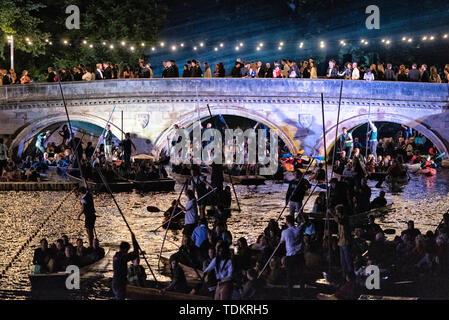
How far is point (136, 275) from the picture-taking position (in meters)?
11.3

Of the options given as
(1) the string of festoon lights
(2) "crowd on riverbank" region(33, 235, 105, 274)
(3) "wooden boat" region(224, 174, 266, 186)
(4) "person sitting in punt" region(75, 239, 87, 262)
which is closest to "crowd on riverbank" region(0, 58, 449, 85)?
(1) the string of festoon lights

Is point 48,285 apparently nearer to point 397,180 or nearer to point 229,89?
point 397,180

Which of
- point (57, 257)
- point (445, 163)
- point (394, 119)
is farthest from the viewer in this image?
point (394, 119)

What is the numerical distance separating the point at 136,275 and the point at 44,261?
1.80m

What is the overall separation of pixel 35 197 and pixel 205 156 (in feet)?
31.4

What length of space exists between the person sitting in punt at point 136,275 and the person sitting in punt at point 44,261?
4.93 ft

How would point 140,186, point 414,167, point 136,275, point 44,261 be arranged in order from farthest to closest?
point 414,167, point 140,186, point 44,261, point 136,275

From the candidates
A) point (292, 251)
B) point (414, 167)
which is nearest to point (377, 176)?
point (414, 167)

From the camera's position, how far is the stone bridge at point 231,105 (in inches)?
1138

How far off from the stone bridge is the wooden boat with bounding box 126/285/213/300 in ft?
61.2

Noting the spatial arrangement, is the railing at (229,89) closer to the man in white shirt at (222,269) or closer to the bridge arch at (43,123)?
the bridge arch at (43,123)

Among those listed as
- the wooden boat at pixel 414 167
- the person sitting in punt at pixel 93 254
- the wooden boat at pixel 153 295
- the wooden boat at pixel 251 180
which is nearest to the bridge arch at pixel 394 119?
the wooden boat at pixel 414 167
